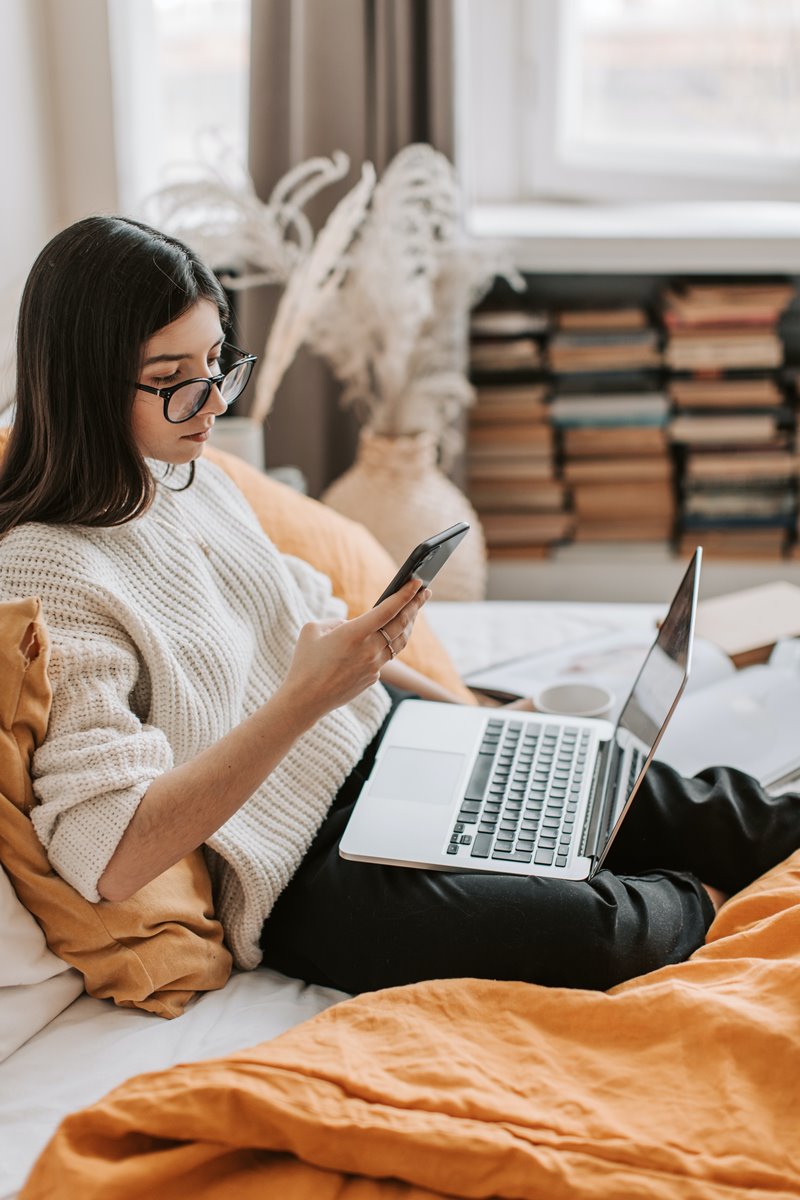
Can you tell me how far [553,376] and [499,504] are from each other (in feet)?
1.02

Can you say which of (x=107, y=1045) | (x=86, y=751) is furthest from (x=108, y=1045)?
(x=86, y=751)

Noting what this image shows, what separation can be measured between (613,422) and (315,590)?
140 centimetres

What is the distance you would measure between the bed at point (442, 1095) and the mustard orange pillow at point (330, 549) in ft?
1.99

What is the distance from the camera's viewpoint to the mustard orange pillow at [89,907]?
1.05 m

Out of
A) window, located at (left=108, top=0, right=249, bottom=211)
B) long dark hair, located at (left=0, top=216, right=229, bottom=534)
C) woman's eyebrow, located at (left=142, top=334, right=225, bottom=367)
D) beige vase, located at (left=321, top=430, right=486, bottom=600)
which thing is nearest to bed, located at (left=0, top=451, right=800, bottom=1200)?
long dark hair, located at (left=0, top=216, right=229, bottom=534)

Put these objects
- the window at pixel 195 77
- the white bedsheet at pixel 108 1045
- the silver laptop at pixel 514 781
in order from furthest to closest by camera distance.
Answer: the window at pixel 195 77 → the silver laptop at pixel 514 781 → the white bedsheet at pixel 108 1045

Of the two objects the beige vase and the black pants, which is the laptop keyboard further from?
the beige vase

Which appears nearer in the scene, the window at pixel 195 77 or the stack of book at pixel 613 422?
the window at pixel 195 77

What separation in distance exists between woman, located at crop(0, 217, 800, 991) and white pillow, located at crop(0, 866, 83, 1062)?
59 millimetres

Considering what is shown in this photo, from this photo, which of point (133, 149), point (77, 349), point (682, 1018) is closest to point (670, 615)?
point (682, 1018)

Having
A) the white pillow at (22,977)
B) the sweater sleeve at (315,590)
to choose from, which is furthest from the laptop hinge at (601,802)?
the white pillow at (22,977)

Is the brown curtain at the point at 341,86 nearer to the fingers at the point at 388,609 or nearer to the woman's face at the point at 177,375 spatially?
the woman's face at the point at 177,375

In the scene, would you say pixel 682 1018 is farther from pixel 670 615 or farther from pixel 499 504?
pixel 499 504

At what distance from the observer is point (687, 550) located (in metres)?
2.87
